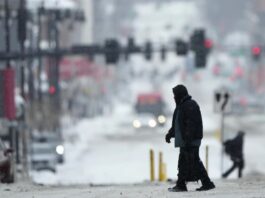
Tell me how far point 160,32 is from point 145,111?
4599 inches

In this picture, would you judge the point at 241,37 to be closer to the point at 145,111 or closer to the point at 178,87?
the point at 145,111

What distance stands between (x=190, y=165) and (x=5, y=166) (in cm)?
714

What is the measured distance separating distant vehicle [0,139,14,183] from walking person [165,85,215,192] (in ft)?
22.0

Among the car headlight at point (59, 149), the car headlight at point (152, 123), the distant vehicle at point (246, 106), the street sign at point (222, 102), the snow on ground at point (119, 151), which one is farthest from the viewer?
the distant vehicle at point (246, 106)

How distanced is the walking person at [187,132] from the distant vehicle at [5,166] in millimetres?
6702

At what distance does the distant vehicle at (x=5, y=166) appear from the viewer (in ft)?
64.4

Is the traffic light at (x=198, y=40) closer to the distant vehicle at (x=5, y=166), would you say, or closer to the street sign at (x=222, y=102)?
the street sign at (x=222, y=102)

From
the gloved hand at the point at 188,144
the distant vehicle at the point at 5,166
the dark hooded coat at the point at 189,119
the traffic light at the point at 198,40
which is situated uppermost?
the traffic light at the point at 198,40

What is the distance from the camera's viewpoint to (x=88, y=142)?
196ft

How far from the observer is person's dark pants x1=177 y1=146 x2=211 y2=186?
534 inches

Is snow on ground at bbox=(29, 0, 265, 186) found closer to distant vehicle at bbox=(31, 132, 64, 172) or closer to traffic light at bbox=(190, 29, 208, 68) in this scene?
distant vehicle at bbox=(31, 132, 64, 172)

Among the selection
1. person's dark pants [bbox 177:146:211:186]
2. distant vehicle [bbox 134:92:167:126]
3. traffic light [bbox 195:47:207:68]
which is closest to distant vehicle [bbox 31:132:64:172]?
traffic light [bbox 195:47:207:68]

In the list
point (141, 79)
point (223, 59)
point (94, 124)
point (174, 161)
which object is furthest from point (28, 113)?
point (141, 79)

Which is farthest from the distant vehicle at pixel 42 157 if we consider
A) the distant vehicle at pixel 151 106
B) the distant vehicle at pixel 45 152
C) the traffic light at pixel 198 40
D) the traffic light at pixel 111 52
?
the distant vehicle at pixel 151 106
